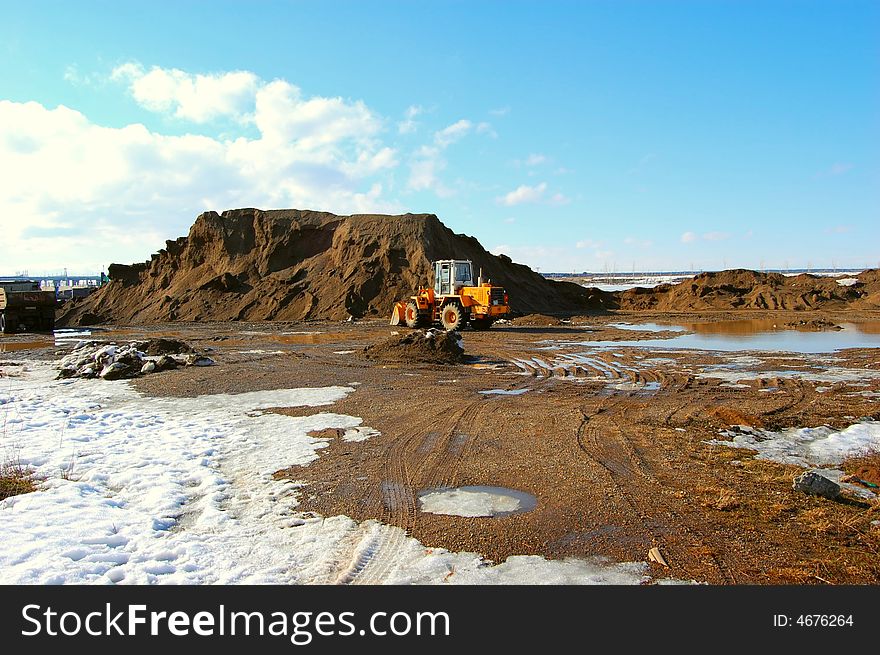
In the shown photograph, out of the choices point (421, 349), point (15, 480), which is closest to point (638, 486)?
point (15, 480)

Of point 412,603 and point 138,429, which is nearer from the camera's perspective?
point 412,603

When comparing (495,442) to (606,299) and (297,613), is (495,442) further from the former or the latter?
(606,299)

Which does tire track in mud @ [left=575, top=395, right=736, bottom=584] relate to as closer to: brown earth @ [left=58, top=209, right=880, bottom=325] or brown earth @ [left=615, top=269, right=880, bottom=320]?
brown earth @ [left=58, top=209, right=880, bottom=325]

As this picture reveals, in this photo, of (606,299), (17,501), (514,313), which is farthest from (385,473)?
(606,299)

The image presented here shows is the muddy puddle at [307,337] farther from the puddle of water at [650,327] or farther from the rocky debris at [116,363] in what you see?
the puddle of water at [650,327]

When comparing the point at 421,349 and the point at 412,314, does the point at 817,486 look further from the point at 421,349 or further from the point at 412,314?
the point at 412,314

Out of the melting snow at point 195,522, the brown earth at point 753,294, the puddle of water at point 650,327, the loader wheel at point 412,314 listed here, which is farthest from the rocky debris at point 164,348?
the brown earth at point 753,294

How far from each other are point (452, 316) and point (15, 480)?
20.2 meters

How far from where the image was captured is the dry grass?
5.63 m

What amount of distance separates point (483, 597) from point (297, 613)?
112 cm

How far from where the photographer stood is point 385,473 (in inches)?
255

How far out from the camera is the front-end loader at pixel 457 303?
2472 centimetres

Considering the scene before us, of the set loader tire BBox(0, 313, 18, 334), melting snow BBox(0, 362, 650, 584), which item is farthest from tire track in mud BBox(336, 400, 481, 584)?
loader tire BBox(0, 313, 18, 334)

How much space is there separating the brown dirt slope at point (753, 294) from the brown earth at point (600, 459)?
2810cm
